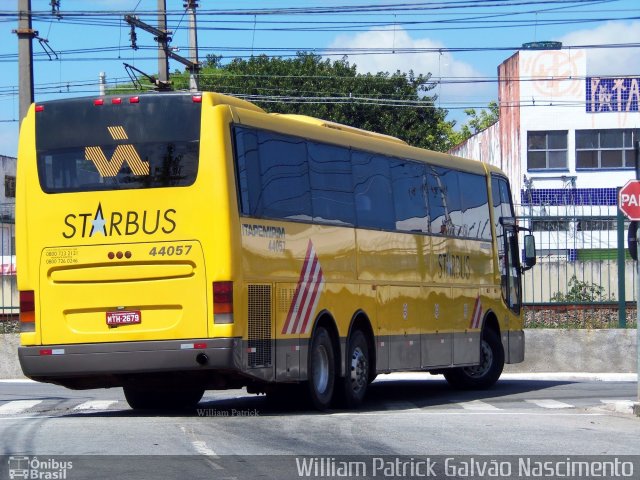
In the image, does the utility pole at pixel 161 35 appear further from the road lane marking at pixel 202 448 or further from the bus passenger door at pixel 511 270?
the road lane marking at pixel 202 448

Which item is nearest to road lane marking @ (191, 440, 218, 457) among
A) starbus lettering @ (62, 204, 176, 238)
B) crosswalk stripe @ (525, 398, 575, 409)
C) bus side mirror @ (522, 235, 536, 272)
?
starbus lettering @ (62, 204, 176, 238)

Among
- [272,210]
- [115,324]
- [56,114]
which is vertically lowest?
[115,324]

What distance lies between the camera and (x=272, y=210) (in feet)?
49.4

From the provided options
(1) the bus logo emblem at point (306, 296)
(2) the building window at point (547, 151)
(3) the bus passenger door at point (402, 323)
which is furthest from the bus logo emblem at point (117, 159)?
(2) the building window at point (547, 151)

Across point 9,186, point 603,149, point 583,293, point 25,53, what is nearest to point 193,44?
point 25,53

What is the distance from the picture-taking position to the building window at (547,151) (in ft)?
196

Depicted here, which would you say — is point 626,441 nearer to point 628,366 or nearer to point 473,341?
point 473,341

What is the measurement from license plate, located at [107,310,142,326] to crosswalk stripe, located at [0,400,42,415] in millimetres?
3317

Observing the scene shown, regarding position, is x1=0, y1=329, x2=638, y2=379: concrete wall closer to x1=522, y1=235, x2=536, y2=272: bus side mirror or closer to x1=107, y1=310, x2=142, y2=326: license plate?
x1=522, y1=235, x2=536, y2=272: bus side mirror

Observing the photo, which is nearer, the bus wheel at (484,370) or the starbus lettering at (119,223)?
the starbus lettering at (119,223)

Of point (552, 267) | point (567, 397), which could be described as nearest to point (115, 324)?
point (567, 397)

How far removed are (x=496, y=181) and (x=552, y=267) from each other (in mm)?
2755

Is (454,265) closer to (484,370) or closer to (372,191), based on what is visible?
(484,370)

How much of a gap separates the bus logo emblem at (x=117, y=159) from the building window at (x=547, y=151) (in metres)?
46.8
